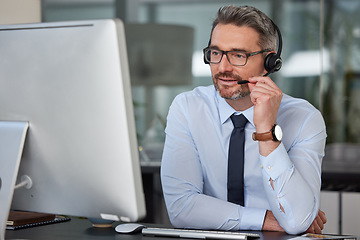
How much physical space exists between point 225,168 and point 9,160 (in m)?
1.11

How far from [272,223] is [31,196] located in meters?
0.88

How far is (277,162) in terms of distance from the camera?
199 centimetres

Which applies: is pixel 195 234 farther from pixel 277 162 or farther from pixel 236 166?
pixel 236 166

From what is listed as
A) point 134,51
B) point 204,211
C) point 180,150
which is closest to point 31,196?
point 204,211

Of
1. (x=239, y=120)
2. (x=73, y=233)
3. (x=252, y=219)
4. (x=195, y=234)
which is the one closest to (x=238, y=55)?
(x=239, y=120)

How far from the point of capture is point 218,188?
2.34 m

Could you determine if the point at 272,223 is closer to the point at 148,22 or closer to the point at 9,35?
the point at 9,35

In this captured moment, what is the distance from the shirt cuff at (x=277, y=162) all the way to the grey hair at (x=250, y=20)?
574mm

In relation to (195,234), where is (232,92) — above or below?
above

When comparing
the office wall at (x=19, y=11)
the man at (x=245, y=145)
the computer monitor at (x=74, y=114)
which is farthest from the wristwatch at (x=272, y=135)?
the office wall at (x=19, y=11)

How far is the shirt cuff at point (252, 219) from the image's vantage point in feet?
6.46

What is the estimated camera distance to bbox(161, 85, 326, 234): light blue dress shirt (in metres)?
1.99

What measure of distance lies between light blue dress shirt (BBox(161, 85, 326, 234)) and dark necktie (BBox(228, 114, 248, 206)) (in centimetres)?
4

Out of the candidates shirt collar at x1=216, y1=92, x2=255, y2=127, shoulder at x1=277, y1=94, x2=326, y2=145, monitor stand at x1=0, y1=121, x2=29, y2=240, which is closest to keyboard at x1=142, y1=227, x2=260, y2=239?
monitor stand at x1=0, y1=121, x2=29, y2=240
